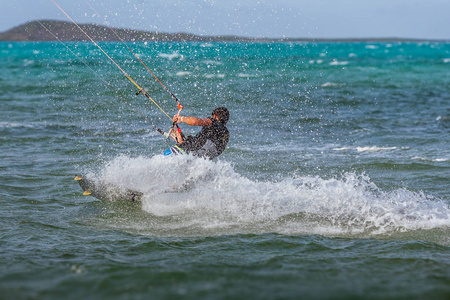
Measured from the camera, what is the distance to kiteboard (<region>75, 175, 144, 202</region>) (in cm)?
930

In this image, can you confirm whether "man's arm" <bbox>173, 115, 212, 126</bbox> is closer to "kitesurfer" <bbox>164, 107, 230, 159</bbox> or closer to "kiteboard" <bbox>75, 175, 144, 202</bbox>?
"kitesurfer" <bbox>164, 107, 230, 159</bbox>

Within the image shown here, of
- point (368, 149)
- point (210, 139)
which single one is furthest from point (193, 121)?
point (368, 149)

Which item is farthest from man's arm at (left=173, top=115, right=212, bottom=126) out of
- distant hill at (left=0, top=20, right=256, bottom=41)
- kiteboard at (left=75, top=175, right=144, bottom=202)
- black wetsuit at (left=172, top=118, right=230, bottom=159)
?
distant hill at (left=0, top=20, right=256, bottom=41)

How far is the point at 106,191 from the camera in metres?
9.46

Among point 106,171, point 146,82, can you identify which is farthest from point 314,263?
point 146,82

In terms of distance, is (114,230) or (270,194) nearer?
(114,230)

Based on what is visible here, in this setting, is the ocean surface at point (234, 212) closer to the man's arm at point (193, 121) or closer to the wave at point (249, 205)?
the wave at point (249, 205)

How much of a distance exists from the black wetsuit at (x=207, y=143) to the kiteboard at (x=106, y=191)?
1.25m

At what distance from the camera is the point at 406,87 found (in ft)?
112

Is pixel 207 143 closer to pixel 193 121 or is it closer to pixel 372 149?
pixel 193 121

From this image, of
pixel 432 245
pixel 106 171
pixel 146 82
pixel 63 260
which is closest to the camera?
pixel 63 260

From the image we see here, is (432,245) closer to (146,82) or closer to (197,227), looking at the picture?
(197,227)

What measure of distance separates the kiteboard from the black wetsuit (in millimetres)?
1247

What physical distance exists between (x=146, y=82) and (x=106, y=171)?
18753 millimetres
